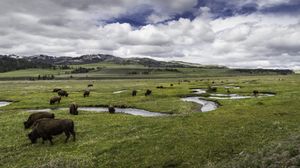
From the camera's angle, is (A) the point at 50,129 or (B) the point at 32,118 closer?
(A) the point at 50,129

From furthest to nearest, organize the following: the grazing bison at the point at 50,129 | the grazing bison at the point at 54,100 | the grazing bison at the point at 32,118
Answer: the grazing bison at the point at 54,100
the grazing bison at the point at 32,118
the grazing bison at the point at 50,129

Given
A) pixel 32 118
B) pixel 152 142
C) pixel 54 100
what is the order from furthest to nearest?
pixel 54 100, pixel 32 118, pixel 152 142

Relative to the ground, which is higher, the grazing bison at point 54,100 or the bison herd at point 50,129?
the bison herd at point 50,129

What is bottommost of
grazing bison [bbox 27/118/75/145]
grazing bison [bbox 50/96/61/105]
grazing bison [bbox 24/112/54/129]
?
grazing bison [bbox 50/96/61/105]

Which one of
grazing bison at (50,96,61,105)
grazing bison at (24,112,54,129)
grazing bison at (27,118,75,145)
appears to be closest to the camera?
→ grazing bison at (27,118,75,145)

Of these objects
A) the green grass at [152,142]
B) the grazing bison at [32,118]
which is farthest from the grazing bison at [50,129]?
the grazing bison at [32,118]

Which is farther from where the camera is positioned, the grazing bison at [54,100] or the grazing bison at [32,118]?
the grazing bison at [54,100]

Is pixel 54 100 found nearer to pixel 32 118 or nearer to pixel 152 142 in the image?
pixel 32 118

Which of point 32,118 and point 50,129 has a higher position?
point 50,129

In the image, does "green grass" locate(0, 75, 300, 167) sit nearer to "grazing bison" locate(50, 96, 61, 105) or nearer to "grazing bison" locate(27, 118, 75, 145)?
"grazing bison" locate(27, 118, 75, 145)

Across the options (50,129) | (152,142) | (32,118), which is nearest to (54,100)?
(32,118)

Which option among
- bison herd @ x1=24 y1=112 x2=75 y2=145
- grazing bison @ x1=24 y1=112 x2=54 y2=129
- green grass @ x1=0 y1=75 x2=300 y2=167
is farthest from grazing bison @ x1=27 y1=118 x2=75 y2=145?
grazing bison @ x1=24 y1=112 x2=54 y2=129

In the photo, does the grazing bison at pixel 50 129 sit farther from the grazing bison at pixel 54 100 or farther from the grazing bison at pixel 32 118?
the grazing bison at pixel 54 100

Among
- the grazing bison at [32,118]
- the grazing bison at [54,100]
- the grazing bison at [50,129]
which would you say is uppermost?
the grazing bison at [50,129]
